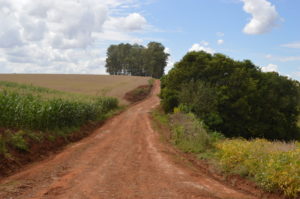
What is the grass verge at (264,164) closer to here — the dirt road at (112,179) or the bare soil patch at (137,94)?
the dirt road at (112,179)

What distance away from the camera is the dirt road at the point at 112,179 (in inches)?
A: 305

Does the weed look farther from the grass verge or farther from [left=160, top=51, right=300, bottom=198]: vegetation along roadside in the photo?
[left=160, top=51, right=300, bottom=198]: vegetation along roadside

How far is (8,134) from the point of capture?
A: 12641mm

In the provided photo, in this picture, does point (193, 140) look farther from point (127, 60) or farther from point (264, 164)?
point (127, 60)

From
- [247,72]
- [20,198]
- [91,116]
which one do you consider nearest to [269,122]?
[247,72]

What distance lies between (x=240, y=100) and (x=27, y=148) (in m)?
24.8

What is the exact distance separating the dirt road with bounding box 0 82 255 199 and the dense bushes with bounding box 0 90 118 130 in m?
2.94

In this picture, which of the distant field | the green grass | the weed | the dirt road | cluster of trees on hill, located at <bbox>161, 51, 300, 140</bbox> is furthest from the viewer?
the distant field

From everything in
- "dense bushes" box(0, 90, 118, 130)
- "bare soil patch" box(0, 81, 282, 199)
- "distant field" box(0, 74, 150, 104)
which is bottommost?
"bare soil patch" box(0, 81, 282, 199)

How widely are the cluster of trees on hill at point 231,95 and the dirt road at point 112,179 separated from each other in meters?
16.0

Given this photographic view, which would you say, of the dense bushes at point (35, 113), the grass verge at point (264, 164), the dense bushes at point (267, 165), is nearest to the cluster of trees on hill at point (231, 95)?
the dense bushes at point (35, 113)

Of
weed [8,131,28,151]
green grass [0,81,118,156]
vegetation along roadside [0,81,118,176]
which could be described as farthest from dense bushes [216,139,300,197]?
green grass [0,81,118,156]

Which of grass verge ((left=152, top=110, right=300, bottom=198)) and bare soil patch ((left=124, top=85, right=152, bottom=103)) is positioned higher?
bare soil patch ((left=124, top=85, right=152, bottom=103))

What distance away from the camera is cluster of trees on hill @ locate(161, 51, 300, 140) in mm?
29852
